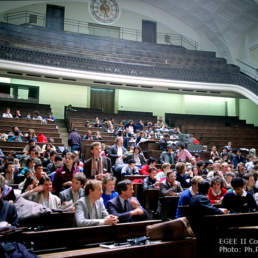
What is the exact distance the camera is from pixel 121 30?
1723cm

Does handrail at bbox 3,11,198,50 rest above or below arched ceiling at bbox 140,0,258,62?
below

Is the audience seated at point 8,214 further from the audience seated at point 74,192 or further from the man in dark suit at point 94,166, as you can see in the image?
the man in dark suit at point 94,166

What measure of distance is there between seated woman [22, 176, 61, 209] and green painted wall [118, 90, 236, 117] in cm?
1389

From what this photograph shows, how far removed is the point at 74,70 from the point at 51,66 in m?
1.03

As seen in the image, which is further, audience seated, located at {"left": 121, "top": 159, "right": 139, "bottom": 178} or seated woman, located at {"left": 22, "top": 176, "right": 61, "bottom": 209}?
audience seated, located at {"left": 121, "top": 159, "right": 139, "bottom": 178}

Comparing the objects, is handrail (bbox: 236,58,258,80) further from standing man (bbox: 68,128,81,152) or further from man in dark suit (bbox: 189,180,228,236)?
man in dark suit (bbox: 189,180,228,236)

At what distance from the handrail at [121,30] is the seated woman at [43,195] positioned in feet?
43.9

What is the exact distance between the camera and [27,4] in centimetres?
1512

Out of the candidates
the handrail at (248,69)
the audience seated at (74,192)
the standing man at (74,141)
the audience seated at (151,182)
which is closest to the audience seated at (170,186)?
the audience seated at (151,182)

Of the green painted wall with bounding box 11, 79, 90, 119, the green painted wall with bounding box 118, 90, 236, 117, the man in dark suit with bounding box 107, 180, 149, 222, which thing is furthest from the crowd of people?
the green painted wall with bounding box 118, 90, 236, 117

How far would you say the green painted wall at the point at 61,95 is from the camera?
51.8ft

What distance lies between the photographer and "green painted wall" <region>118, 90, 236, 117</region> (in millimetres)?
17391

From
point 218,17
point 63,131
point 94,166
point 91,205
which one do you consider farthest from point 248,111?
point 91,205

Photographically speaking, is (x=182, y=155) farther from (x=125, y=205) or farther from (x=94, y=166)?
(x=125, y=205)
